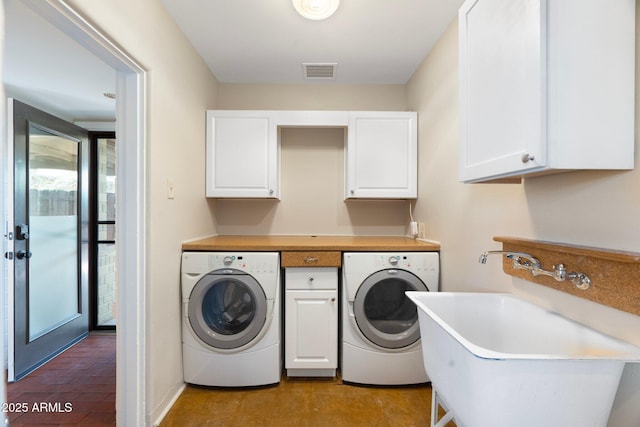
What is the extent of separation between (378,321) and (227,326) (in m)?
1.01

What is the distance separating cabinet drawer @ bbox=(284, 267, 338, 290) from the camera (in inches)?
82.5

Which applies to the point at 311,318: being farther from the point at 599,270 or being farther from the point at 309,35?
the point at 309,35

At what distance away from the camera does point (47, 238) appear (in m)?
2.45

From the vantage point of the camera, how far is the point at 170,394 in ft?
6.12

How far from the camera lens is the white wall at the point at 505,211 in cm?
92

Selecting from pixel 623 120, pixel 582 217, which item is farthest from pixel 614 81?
pixel 582 217

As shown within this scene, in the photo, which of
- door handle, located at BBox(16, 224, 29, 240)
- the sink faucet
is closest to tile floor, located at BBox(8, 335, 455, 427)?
door handle, located at BBox(16, 224, 29, 240)

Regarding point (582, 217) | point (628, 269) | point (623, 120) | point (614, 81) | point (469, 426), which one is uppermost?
point (614, 81)

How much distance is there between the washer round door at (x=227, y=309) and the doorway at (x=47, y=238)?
129cm

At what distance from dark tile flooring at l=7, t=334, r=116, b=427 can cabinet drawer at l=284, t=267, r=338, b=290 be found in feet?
4.10

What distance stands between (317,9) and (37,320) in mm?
2945

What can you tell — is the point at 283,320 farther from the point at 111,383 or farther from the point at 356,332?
the point at 111,383

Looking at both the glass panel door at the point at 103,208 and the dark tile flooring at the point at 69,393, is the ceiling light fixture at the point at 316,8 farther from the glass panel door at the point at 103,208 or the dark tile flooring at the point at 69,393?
the dark tile flooring at the point at 69,393

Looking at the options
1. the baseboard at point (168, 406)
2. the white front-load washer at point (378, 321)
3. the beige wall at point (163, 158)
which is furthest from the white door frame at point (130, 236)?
the white front-load washer at point (378, 321)
